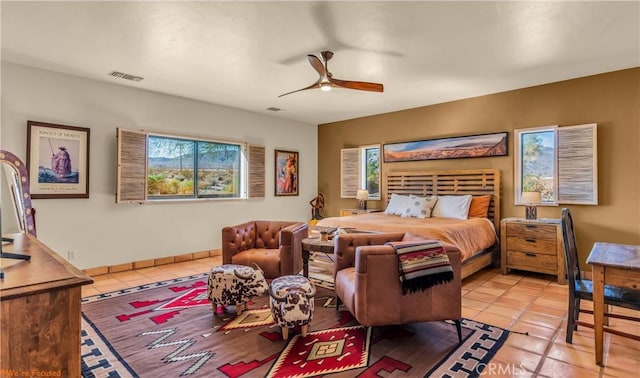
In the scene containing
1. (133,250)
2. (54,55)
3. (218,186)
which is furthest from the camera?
(218,186)

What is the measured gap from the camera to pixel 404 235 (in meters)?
3.14

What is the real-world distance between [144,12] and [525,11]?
316 centimetres

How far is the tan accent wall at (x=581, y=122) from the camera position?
158 inches

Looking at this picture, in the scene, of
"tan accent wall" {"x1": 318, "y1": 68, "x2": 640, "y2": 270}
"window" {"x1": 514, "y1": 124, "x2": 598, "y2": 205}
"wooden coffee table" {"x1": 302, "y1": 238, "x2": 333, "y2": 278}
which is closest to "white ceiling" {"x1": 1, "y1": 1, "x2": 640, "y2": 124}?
"tan accent wall" {"x1": 318, "y1": 68, "x2": 640, "y2": 270}

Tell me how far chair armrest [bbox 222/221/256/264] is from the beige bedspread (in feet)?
3.98

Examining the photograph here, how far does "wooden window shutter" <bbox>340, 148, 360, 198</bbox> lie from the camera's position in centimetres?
689

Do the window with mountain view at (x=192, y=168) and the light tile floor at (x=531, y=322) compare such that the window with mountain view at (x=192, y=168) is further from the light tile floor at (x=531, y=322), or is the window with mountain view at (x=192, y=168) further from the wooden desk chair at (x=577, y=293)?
the wooden desk chair at (x=577, y=293)

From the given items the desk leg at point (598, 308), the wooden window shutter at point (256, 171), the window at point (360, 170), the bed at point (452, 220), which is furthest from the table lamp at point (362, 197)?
the desk leg at point (598, 308)

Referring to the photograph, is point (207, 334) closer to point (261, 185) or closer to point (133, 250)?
point (133, 250)

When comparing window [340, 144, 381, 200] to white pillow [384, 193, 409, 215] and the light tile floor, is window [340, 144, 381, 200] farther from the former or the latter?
the light tile floor

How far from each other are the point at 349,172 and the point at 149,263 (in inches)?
163

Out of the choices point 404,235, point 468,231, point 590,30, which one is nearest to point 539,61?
point 590,30

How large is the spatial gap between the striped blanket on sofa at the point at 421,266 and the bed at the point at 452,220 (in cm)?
129

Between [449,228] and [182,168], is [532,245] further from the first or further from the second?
[182,168]
